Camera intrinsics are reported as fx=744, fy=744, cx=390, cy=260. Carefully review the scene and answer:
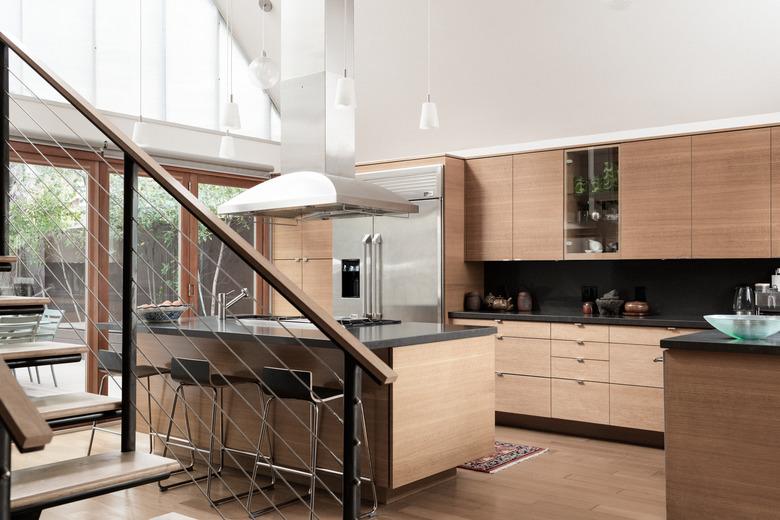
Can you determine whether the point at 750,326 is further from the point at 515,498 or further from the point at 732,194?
the point at 732,194

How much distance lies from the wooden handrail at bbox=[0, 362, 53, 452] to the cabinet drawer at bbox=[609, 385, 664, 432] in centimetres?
461

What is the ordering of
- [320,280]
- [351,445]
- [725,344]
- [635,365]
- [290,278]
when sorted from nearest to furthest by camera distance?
[351,445], [725,344], [635,365], [320,280], [290,278]

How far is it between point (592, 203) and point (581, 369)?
4.35ft

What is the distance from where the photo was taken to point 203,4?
7230 millimetres

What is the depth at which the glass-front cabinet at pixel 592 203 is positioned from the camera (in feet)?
19.1

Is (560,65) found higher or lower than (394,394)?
higher

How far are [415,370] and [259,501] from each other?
1132mm

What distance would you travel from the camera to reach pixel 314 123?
4738 mm

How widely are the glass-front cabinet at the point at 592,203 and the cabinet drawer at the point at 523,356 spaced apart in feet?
2.58

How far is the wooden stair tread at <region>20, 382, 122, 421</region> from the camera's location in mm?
2316

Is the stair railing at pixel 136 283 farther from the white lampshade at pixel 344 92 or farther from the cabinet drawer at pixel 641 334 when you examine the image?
the cabinet drawer at pixel 641 334

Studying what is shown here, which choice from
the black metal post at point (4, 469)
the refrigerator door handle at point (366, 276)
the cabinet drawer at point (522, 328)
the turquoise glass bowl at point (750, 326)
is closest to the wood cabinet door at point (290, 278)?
the refrigerator door handle at point (366, 276)

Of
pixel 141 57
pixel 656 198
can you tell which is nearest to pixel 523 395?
pixel 656 198

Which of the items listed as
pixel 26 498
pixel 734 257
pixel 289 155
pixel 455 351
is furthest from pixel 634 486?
pixel 26 498
